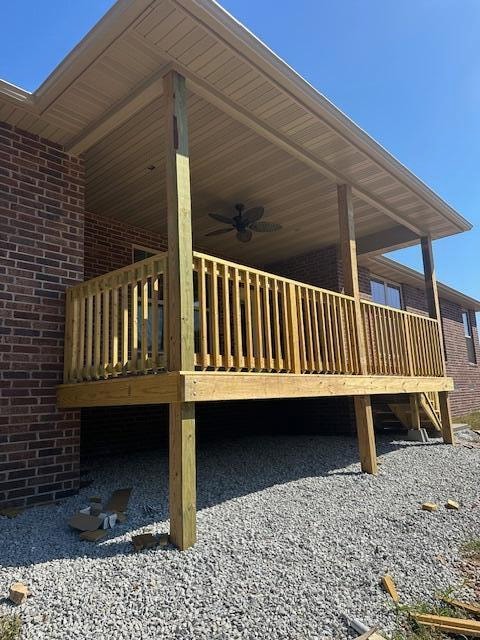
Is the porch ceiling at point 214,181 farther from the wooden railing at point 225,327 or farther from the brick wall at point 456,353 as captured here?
the brick wall at point 456,353

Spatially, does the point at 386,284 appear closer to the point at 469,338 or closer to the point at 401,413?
the point at 401,413

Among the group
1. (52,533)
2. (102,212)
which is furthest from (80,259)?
(52,533)

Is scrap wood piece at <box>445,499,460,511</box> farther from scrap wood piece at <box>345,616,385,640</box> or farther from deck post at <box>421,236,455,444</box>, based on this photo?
deck post at <box>421,236,455,444</box>

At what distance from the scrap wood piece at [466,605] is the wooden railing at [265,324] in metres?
2.22

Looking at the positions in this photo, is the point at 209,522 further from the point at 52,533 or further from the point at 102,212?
the point at 102,212

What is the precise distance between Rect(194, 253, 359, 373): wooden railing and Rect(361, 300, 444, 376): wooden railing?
631 millimetres

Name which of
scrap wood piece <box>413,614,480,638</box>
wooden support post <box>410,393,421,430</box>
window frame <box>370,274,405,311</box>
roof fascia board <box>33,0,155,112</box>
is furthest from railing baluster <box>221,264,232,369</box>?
window frame <box>370,274,405,311</box>

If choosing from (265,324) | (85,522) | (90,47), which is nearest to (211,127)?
(90,47)

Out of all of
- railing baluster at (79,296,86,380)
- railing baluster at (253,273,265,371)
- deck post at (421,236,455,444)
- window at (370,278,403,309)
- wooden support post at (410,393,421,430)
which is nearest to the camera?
railing baluster at (253,273,265,371)

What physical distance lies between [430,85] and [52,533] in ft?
29.8

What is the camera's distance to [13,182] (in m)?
4.61

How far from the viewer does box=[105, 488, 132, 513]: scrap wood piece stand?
3.92m

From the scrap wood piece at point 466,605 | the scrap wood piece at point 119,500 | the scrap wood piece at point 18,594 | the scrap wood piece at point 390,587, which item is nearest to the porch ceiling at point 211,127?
the scrap wood piece at point 119,500

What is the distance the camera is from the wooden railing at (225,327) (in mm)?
3891
